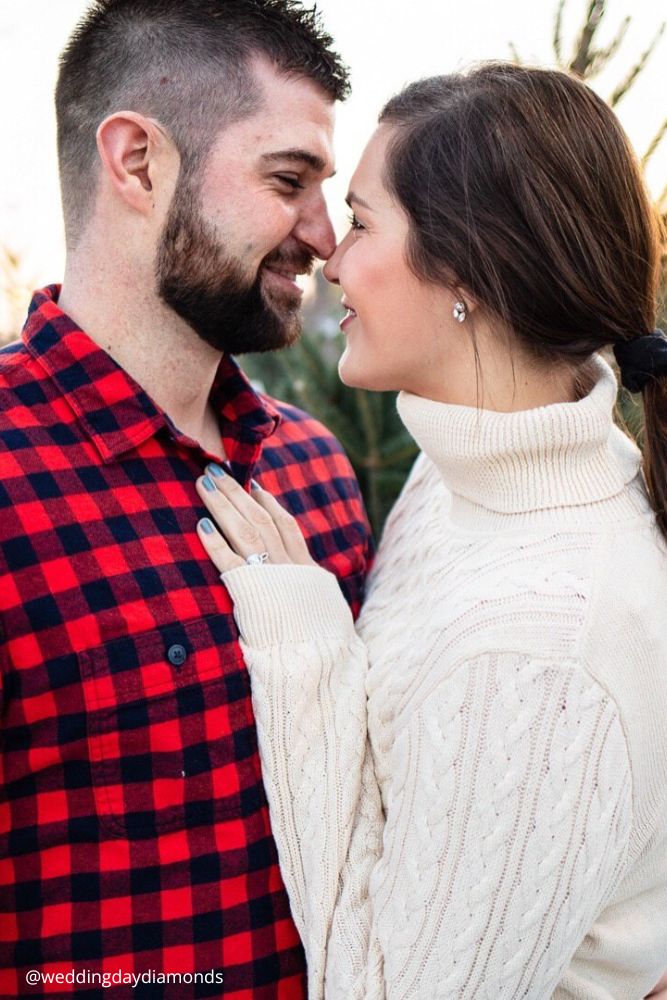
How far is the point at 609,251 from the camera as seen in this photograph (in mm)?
1683

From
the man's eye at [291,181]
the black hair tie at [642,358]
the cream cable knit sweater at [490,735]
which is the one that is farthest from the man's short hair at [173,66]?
the black hair tie at [642,358]

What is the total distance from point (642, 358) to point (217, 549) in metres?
0.80

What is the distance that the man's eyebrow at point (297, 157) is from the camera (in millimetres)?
1913

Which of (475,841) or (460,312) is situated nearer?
(475,841)

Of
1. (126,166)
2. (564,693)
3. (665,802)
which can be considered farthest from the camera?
(126,166)

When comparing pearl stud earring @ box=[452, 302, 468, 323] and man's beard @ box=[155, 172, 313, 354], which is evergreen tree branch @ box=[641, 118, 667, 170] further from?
man's beard @ box=[155, 172, 313, 354]

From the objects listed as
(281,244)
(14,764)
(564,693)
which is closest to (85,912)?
(14,764)

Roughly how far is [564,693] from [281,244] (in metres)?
1.05

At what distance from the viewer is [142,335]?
74.2 inches

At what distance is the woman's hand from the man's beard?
10.9 inches

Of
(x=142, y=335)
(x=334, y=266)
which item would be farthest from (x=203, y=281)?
(x=334, y=266)

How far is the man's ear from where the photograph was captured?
1.87m

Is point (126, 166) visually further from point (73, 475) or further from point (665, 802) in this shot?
point (665, 802)

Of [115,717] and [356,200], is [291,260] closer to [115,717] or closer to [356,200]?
[356,200]
